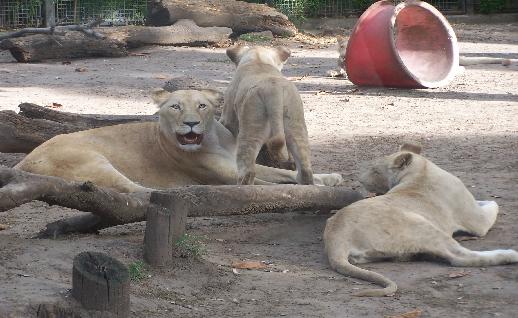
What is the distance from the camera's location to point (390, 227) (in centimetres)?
551

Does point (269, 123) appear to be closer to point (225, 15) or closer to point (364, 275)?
point (364, 275)

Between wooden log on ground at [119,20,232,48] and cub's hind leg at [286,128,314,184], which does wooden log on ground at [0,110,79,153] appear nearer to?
cub's hind leg at [286,128,314,184]

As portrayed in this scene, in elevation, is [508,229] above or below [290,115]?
below

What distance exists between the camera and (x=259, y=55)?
7617mm

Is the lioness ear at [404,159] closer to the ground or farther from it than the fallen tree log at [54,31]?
farther from it

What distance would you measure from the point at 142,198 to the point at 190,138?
177cm

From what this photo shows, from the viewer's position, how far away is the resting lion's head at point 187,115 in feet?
23.8

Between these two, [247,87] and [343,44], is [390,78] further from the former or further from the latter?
[247,87]

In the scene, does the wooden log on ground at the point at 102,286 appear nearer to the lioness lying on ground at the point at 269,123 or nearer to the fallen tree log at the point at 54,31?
the lioness lying on ground at the point at 269,123

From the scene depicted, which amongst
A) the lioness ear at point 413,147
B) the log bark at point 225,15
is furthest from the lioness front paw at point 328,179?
the log bark at point 225,15

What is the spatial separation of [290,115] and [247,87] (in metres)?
0.41

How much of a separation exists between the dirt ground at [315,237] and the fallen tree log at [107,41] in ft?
7.90

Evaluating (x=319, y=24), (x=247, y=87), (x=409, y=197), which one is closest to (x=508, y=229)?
(x=409, y=197)

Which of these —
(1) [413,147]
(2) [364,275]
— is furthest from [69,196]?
(1) [413,147]
